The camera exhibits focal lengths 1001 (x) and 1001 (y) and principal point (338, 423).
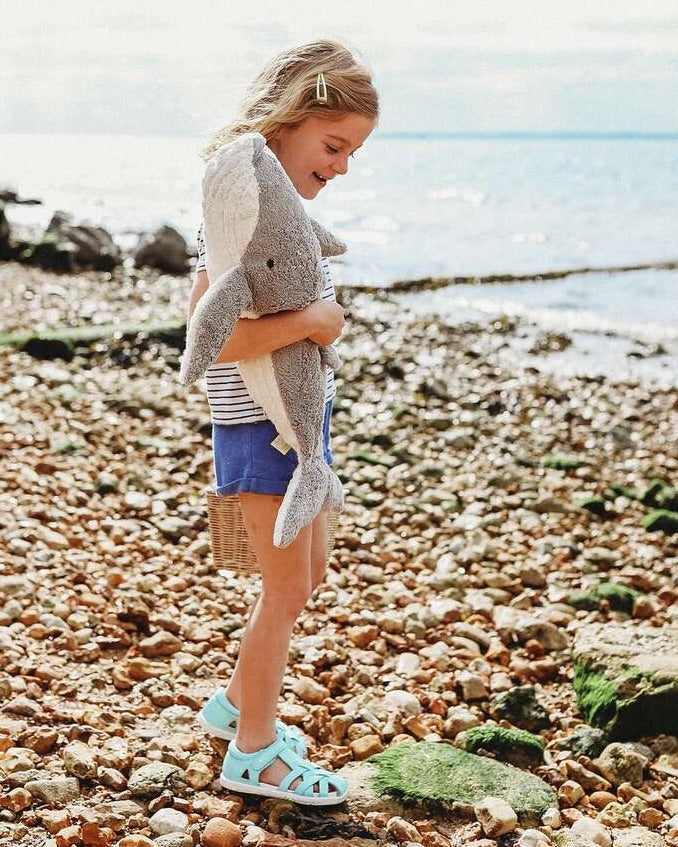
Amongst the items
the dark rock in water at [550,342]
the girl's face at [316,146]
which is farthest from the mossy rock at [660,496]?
the dark rock in water at [550,342]

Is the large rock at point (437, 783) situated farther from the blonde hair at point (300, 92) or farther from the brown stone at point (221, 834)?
the blonde hair at point (300, 92)

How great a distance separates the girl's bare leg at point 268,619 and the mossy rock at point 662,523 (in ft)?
11.7

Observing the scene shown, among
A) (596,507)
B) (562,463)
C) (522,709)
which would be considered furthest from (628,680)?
(562,463)

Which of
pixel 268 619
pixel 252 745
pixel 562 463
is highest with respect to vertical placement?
pixel 268 619

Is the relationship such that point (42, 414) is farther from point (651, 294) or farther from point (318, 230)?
point (651, 294)

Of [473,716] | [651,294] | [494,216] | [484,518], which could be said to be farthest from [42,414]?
[494,216]

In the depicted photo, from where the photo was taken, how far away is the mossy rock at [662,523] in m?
6.10

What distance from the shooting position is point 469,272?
62.7 feet

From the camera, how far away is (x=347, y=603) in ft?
15.9

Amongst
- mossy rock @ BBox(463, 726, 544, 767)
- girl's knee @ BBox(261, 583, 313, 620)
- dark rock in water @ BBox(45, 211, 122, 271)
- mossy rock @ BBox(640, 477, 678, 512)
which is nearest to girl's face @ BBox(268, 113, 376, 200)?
girl's knee @ BBox(261, 583, 313, 620)

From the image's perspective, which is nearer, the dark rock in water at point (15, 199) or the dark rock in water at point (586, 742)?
the dark rock in water at point (586, 742)

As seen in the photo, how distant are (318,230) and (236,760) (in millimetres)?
1647

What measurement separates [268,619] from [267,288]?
39.9 inches

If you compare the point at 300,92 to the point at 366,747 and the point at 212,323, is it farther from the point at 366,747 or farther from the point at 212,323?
the point at 366,747
